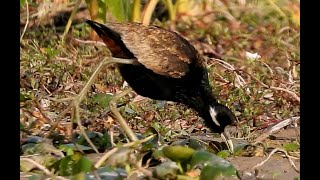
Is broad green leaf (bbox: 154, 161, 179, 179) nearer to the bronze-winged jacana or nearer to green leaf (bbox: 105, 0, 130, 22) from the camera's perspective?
the bronze-winged jacana

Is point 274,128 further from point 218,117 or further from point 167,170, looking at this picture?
point 167,170

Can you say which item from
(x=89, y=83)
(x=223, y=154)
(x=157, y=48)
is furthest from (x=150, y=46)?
(x=223, y=154)

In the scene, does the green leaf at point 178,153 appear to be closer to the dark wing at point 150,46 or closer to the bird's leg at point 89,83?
the bird's leg at point 89,83

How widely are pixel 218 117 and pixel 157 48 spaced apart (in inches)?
22.5

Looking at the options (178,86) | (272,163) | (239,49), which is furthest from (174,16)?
(272,163)

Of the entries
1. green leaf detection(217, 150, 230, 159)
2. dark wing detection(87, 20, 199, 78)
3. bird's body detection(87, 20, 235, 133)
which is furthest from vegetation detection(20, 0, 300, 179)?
dark wing detection(87, 20, 199, 78)

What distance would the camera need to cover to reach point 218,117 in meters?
5.29

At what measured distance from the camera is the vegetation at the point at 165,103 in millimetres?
3633

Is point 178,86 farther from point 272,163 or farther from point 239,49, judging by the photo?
point 239,49

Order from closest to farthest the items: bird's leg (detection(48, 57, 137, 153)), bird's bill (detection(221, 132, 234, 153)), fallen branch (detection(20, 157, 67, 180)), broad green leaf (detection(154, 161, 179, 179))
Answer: broad green leaf (detection(154, 161, 179, 179))
fallen branch (detection(20, 157, 67, 180))
bird's leg (detection(48, 57, 137, 153))
bird's bill (detection(221, 132, 234, 153))

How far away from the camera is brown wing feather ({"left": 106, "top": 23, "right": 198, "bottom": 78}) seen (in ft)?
16.6

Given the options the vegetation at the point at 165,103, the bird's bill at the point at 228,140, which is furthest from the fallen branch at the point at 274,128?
the bird's bill at the point at 228,140

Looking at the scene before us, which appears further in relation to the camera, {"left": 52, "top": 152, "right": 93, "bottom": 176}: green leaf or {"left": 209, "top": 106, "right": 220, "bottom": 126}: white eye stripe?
{"left": 209, "top": 106, "right": 220, "bottom": 126}: white eye stripe

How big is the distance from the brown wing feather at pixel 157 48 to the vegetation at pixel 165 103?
1.05 ft
